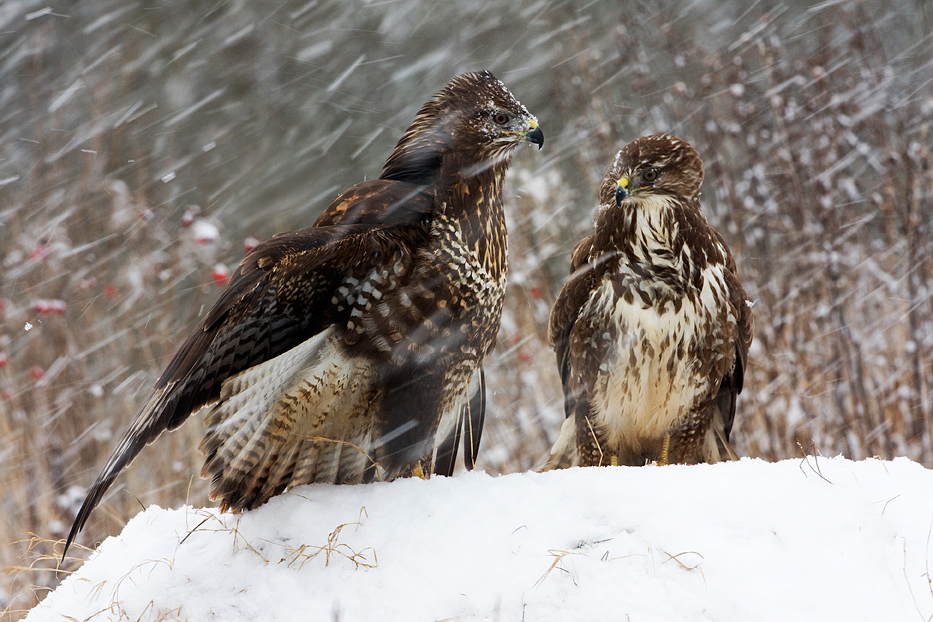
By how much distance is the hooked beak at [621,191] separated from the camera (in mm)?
3059

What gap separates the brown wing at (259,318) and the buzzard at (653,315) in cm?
112

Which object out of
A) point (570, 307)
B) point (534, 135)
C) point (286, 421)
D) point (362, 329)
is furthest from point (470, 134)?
point (286, 421)

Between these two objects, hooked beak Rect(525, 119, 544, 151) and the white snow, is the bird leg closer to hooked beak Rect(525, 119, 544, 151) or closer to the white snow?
the white snow

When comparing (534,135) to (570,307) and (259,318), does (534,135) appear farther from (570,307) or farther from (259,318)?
(259,318)

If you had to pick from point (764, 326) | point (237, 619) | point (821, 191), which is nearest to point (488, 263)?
point (237, 619)

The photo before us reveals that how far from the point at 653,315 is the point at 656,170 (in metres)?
0.57

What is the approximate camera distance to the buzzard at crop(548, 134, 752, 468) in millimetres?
3188

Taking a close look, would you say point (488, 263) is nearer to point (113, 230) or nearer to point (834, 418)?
point (834, 418)

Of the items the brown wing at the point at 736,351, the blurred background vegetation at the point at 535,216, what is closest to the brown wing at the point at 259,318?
the blurred background vegetation at the point at 535,216

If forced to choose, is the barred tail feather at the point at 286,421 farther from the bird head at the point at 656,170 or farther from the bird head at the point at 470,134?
the bird head at the point at 656,170

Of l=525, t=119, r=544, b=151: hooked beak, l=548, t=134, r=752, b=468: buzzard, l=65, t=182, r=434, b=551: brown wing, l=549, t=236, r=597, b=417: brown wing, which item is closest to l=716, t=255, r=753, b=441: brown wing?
l=548, t=134, r=752, b=468: buzzard

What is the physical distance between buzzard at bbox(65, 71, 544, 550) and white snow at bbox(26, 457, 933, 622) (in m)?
0.17

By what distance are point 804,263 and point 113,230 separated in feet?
15.0

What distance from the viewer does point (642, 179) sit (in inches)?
Answer: 124
